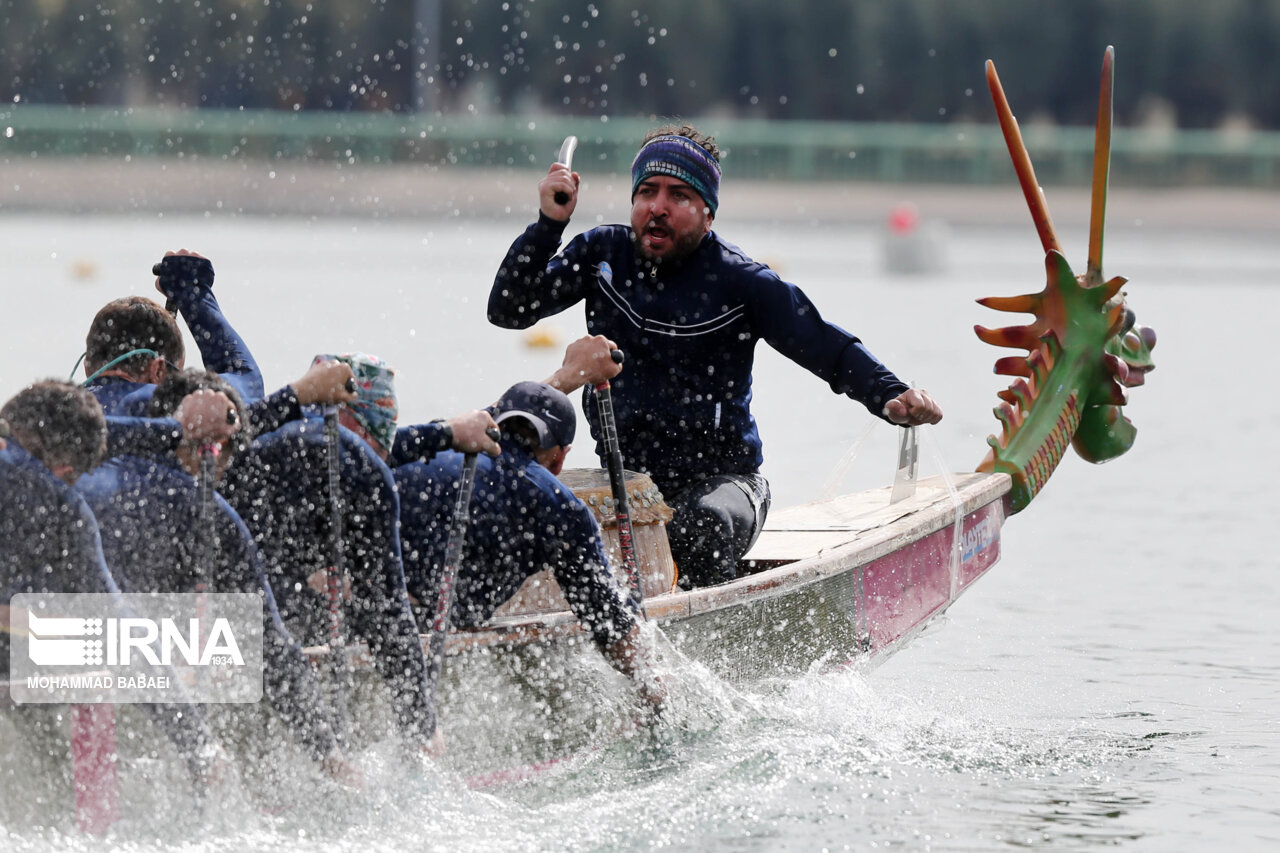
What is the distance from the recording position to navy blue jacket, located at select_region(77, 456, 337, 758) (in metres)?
5.35

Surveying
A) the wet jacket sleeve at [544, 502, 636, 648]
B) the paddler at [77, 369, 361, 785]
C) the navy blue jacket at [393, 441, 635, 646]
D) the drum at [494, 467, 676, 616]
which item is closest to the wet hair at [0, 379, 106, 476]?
the paddler at [77, 369, 361, 785]

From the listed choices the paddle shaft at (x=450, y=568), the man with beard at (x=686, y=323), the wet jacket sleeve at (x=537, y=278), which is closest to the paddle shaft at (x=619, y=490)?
the paddle shaft at (x=450, y=568)

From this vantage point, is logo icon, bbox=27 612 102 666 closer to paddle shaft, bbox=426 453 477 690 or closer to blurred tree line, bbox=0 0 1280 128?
paddle shaft, bbox=426 453 477 690

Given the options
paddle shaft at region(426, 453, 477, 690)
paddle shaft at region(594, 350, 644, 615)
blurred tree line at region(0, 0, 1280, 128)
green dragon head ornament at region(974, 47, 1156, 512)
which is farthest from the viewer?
blurred tree line at region(0, 0, 1280, 128)

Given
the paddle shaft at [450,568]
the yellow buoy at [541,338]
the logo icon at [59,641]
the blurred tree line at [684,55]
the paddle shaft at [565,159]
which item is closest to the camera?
the logo icon at [59,641]

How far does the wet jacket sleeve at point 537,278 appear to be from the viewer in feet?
24.9

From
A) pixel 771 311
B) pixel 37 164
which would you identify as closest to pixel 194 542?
pixel 771 311

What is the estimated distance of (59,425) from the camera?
5.12m

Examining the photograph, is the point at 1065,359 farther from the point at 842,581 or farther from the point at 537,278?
the point at 537,278

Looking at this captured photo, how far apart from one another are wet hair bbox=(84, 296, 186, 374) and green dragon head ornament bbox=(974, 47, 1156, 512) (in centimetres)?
464

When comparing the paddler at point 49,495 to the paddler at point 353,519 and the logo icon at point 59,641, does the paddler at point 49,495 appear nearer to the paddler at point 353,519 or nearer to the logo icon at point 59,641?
the logo icon at point 59,641

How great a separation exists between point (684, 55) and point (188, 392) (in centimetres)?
5137

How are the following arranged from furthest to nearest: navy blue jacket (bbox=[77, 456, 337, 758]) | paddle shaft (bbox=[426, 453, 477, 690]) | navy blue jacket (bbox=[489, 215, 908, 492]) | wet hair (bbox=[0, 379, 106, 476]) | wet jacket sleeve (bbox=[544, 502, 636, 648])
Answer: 1. navy blue jacket (bbox=[489, 215, 908, 492])
2. wet jacket sleeve (bbox=[544, 502, 636, 648])
3. paddle shaft (bbox=[426, 453, 477, 690])
4. navy blue jacket (bbox=[77, 456, 337, 758])
5. wet hair (bbox=[0, 379, 106, 476])

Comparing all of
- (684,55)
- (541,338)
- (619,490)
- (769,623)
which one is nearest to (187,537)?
(619,490)
